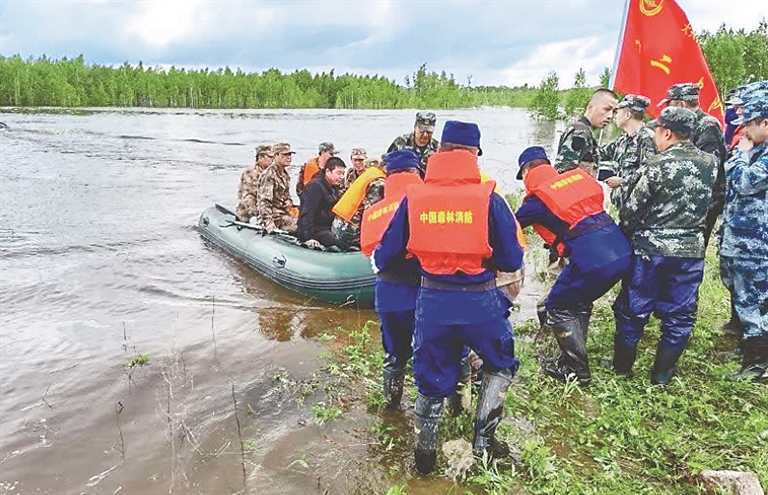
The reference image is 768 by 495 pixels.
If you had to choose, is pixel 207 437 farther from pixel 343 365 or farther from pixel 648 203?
pixel 648 203

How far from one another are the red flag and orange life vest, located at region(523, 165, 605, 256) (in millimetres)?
2263

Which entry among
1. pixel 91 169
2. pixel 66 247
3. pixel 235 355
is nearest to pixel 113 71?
pixel 91 169

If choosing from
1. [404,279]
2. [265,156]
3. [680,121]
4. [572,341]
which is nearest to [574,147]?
[680,121]

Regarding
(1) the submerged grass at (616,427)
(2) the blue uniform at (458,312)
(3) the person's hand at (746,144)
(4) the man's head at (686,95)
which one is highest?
(4) the man's head at (686,95)

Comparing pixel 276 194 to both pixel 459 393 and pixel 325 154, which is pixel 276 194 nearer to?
pixel 325 154

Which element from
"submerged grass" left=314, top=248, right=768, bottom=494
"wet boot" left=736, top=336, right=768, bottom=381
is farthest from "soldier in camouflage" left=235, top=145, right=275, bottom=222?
"wet boot" left=736, top=336, right=768, bottom=381

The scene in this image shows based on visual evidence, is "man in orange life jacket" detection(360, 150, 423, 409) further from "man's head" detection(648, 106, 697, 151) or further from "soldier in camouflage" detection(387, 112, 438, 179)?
"soldier in camouflage" detection(387, 112, 438, 179)

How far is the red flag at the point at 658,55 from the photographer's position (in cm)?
555

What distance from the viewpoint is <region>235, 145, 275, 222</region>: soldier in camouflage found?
7973 millimetres

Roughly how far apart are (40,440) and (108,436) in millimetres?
410

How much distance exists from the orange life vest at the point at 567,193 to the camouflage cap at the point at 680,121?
57 centimetres

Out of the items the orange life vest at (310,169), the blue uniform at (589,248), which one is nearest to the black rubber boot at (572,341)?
the blue uniform at (589,248)

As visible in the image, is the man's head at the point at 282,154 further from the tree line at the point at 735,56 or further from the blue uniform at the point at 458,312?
the tree line at the point at 735,56

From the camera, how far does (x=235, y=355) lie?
517 centimetres
